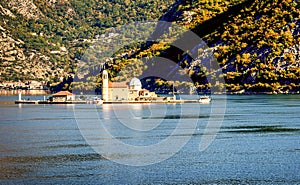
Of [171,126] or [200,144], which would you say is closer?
[200,144]

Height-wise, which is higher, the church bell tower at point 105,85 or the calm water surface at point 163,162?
the church bell tower at point 105,85

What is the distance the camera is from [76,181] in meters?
54.1

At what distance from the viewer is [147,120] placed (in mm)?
115688

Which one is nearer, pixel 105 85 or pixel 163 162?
pixel 163 162

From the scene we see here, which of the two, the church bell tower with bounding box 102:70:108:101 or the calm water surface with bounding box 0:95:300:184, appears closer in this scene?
the calm water surface with bounding box 0:95:300:184

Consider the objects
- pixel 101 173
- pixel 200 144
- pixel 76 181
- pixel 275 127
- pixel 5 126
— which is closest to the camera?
pixel 76 181

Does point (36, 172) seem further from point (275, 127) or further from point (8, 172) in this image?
point (275, 127)

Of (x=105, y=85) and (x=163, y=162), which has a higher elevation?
(x=105, y=85)

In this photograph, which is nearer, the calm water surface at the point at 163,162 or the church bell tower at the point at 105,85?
the calm water surface at the point at 163,162

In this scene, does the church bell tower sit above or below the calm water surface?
above

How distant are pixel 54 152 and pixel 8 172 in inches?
506

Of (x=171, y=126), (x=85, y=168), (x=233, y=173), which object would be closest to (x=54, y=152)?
(x=85, y=168)

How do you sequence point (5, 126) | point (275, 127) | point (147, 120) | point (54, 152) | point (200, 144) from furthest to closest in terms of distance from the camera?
point (147, 120), point (5, 126), point (275, 127), point (200, 144), point (54, 152)

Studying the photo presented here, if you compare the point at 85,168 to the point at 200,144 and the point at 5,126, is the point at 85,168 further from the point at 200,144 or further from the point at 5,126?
the point at 5,126
